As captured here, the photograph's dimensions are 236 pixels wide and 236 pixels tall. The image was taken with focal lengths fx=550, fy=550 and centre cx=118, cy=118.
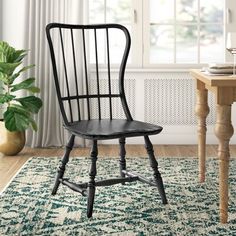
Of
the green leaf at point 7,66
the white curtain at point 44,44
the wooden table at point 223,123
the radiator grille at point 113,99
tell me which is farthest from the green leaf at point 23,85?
the wooden table at point 223,123

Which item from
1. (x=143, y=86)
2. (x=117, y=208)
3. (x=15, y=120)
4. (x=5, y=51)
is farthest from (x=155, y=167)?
(x=143, y=86)

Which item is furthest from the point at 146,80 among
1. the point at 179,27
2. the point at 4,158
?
the point at 4,158

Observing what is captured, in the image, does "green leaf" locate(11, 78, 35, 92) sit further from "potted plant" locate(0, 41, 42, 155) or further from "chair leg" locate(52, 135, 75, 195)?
"chair leg" locate(52, 135, 75, 195)

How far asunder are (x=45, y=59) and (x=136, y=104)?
95cm

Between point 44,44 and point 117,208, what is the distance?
2.37 meters

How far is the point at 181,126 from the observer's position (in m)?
5.22

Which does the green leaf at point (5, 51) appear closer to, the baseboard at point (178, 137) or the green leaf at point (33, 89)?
the green leaf at point (33, 89)

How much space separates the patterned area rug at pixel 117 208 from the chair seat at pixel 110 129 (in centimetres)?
43

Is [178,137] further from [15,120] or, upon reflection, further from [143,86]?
[15,120]

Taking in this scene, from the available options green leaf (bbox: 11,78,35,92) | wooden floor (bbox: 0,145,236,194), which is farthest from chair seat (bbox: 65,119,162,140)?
green leaf (bbox: 11,78,35,92)

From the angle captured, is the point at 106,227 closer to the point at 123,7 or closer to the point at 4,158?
the point at 4,158

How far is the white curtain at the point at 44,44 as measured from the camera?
4.96m

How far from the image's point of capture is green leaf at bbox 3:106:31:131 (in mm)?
4391

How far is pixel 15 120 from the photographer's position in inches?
173
